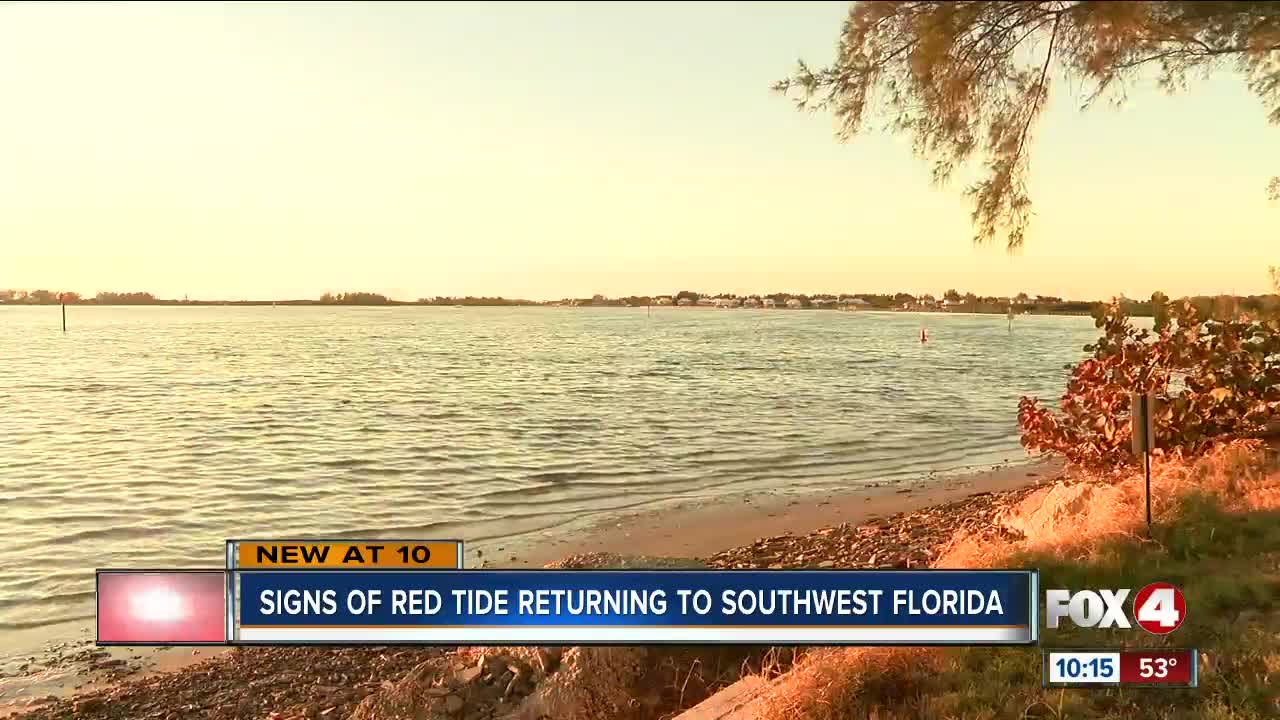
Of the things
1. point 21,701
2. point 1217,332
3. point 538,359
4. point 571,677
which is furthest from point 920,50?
point 538,359

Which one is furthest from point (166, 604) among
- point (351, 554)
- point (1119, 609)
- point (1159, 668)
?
point (1119, 609)

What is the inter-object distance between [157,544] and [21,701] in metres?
5.08

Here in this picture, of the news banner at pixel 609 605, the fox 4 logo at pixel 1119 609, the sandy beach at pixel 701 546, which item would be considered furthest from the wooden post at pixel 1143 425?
the sandy beach at pixel 701 546

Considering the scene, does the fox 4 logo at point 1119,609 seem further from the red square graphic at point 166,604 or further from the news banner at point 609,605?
the red square graphic at point 166,604

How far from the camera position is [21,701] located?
25.8 feet

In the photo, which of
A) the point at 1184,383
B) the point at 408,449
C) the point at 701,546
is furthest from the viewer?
the point at 408,449

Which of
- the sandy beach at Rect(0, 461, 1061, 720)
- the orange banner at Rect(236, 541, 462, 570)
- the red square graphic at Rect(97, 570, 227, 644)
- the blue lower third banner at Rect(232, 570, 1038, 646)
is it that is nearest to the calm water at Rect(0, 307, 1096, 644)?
the sandy beach at Rect(0, 461, 1061, 720)

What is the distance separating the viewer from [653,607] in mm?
5676

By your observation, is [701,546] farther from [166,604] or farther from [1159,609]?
[166,604]

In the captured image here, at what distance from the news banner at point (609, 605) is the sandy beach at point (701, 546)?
236 cm

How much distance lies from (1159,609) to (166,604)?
7.42m

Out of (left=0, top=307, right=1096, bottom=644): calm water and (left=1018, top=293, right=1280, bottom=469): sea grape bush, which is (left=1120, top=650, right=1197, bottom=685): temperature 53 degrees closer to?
(left=1018, top=293, right=1280, bottom=469): sea grape bush

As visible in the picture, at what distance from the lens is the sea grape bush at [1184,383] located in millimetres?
10922

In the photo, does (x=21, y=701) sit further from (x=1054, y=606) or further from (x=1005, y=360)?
(x=1005, y=360)
